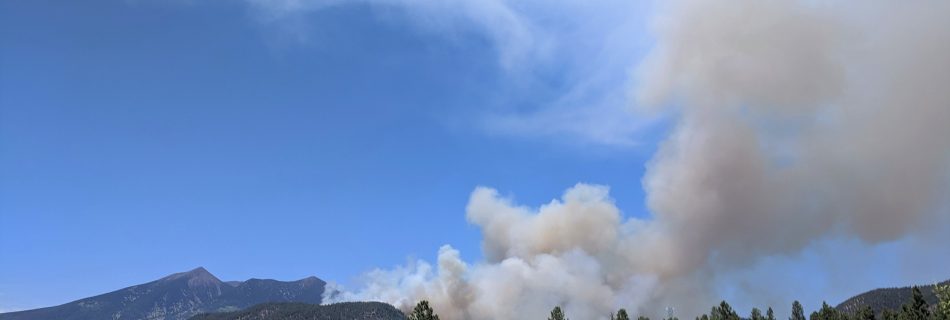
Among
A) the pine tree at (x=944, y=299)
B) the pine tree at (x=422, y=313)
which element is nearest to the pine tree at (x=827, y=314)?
the pine tree at (x=944, y=299)

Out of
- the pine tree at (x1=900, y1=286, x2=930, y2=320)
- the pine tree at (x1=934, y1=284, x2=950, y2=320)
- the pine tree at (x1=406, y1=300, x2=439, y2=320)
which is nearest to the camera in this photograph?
the pine tree at (x1=406, y1=300, x2=439, y2=320)

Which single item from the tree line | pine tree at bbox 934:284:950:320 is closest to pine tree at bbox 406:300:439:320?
the tree line

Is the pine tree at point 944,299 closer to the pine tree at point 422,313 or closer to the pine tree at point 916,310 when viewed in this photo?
the pine tree at point 916,310

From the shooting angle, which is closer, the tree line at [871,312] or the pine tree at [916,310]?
the tree line at [871,312]

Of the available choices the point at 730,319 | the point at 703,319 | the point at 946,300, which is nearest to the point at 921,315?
the point at 946,300

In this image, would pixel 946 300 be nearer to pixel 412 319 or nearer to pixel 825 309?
pixel 825 309

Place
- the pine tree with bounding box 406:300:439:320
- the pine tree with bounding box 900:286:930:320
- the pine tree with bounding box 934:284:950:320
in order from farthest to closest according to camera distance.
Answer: the pine tree with bounding box 900:286:930:320, the pine tree with bounding box 934:284:950:320, the pine tree with bounding box 406:300:439:320

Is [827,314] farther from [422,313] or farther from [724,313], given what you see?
[422,313]

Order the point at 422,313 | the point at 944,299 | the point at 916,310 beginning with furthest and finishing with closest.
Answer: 1. the point at 916,310
2. the point at 944,299
3. the point at 422,313

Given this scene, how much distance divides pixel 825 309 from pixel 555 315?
94.2 meters

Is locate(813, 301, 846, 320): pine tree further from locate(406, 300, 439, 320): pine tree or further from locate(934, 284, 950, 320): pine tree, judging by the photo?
locate(406, 300, 439, 320): pine tree

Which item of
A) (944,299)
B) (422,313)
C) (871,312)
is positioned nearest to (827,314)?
(871,312)

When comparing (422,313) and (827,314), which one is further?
(827,314)

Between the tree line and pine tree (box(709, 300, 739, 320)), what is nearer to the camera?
the tree line
